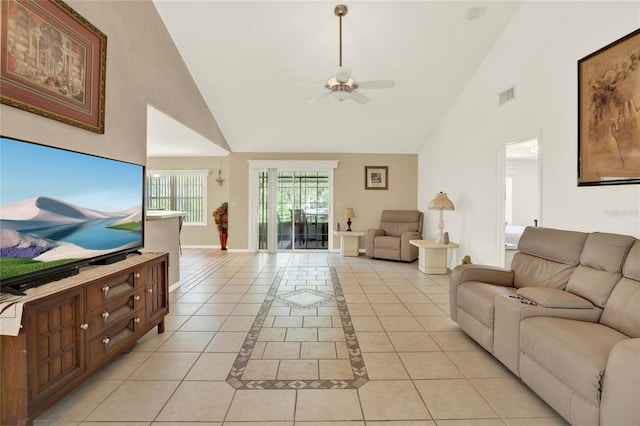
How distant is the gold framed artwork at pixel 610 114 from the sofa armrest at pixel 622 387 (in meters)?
1.61

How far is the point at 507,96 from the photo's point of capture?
3877 mm

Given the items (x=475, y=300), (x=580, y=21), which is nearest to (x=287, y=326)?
(x=475, y=300)

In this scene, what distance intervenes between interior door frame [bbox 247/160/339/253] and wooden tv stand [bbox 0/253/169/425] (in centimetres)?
479

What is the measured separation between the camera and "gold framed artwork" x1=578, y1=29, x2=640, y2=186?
7.73 ft

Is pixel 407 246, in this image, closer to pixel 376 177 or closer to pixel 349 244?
pixel 349 244

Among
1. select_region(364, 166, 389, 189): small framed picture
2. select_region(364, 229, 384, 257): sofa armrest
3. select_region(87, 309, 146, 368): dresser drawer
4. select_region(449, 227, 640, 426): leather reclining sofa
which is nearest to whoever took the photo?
select_region(449, 227, 640, 426): leather reclining sofa

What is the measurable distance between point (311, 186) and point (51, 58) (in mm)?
5749

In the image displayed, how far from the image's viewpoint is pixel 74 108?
2.34 metres

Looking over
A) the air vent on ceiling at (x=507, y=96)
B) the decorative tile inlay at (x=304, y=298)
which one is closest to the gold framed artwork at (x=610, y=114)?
the air vent on ceiling at (x=507, y=96)

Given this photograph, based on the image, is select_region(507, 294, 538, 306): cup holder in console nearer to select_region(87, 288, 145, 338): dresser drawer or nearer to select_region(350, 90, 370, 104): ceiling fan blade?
select_region(350, 90, 370, 104): ceiling fan blade

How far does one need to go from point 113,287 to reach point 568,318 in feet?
10.3

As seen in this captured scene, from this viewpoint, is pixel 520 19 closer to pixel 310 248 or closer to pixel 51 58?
pixel 51 58

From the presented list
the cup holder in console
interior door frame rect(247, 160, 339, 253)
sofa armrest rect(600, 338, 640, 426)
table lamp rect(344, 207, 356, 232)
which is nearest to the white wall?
the cup holder in console

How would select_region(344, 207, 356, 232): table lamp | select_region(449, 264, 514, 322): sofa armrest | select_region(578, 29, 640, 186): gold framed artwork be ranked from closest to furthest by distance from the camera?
1. select_region(578, 29, 640, 186): gold framed artwork
2. select_region(449, 264, 514, 322): sofa armrest
3. select_region(344, 207, 356, 232): table lamp
